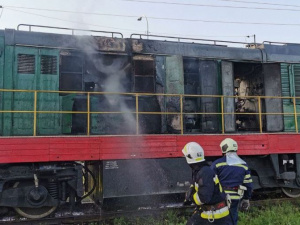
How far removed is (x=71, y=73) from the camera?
7.01m

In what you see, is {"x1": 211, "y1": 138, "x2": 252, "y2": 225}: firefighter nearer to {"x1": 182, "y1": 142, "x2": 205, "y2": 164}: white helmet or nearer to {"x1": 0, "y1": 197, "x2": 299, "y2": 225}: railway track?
{"x1": 182, "y1": 142, "x2": 205, "y2": 164}: white helmet

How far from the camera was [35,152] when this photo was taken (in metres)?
5.71

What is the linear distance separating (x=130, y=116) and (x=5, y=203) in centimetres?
295

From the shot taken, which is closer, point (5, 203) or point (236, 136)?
point (5, 203)

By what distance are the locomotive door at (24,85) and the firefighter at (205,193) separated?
407cm

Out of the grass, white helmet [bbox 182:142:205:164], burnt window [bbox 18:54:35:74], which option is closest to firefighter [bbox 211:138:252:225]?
white helmet [bbox 182:142:205:164]

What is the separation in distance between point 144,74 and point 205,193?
4.36 m

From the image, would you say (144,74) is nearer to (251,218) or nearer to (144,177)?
(144,177)

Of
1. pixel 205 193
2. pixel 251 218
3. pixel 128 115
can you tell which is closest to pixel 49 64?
pixel 128 115

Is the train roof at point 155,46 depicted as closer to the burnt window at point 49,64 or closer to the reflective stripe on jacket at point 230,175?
the burnt window at point 49,64

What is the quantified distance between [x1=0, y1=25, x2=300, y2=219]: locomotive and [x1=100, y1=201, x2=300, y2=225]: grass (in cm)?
49

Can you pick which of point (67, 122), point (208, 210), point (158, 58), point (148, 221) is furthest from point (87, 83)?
point (208, 210)

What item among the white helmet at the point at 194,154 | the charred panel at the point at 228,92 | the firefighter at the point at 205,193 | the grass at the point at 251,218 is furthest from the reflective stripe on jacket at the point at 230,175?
the charred panel at the point at 228,92

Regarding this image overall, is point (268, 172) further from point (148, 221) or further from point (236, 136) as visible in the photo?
point (148, 221)
